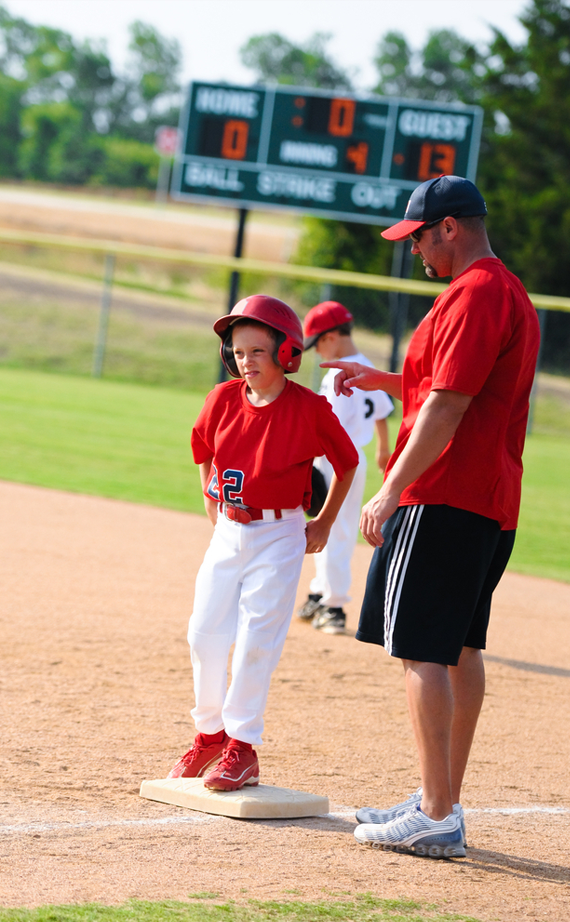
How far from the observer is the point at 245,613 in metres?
3.35

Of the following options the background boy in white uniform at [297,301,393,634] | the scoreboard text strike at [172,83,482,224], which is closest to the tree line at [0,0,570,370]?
the scoreboard text strike at [172,83,482,224]

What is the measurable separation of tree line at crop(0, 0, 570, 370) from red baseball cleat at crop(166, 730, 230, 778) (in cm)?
1681

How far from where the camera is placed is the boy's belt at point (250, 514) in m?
3.35

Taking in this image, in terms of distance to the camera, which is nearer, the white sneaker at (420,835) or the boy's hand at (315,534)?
the white sneaker at (420,835)

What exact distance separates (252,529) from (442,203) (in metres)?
1.14

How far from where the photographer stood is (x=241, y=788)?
335 cm

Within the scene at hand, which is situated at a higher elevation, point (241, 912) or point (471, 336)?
point (471, 336)

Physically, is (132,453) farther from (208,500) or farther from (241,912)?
(241,912)

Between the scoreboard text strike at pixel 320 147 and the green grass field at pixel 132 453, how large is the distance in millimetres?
3889

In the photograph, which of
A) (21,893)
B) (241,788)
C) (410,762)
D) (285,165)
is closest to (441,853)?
(241,788)

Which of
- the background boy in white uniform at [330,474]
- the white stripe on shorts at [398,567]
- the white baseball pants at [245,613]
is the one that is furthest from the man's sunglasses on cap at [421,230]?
the background boy in white uniform at [330,474]

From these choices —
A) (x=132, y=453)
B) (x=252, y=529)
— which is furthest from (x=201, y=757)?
(x=132, y=453)

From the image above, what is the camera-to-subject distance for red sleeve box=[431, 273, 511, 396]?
289 cm

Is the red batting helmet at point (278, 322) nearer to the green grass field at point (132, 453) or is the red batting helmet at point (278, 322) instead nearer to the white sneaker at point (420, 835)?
the white sneaker at point (420, 835)
